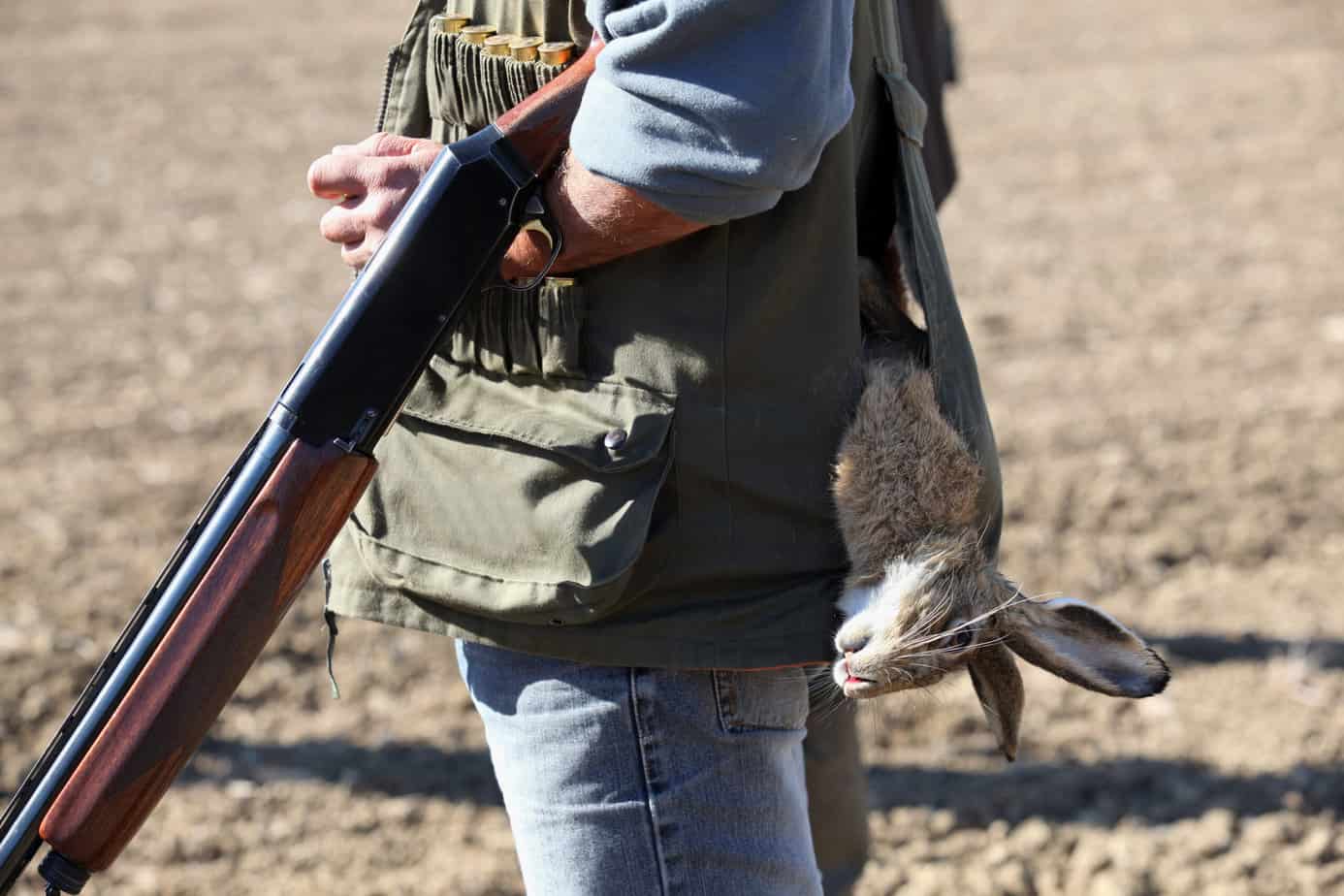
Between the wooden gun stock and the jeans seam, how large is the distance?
1.30ft

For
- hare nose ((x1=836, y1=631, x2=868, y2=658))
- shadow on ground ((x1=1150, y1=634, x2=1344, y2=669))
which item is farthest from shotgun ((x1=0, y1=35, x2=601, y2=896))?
shadow on ground ((x1=1150, y1=634, x2=1344, y2=669))

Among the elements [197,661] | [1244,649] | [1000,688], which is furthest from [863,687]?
[1244,649]

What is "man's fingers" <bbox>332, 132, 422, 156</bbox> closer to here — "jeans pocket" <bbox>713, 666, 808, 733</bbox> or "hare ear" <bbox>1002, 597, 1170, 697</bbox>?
"jeans pocket" <bbox>713, 666, 808, 733</bbox>

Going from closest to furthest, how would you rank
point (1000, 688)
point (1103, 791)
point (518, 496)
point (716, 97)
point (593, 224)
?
point (716, 97) < point (593, 224) < point (518, 496) < point (1000, 688) < point (1103, 791)

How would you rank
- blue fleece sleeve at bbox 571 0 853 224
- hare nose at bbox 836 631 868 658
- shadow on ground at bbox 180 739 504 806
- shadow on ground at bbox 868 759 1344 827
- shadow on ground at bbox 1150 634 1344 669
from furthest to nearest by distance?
shadow on ground at bbox 1150 634 1344 669 < shadow on ground at bbox 180 739 504 806 < shadow on ground at bbox 868 759 1344 827 < hare nose at bbox 836 631 868 658 < blue fleece sleeve at bbox 571 0 853 224

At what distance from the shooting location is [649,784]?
1.57 meters

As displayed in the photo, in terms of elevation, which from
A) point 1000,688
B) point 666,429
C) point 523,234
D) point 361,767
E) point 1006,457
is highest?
point 523,234

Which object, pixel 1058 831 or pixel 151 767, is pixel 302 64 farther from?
pixel 151 767

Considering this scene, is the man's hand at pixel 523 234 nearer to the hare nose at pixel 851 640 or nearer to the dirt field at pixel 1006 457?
the hare nose at pixel 851 640

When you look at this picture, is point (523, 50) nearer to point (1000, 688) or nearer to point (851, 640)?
point (851, 640)

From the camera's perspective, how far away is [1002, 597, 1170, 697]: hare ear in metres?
1.69

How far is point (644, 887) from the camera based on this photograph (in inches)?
62.0

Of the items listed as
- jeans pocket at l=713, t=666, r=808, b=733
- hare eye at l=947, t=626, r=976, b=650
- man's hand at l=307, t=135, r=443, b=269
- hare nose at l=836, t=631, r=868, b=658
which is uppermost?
man's hand at l=307, t=135, r=443, b=269

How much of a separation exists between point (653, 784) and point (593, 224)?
59 cm
